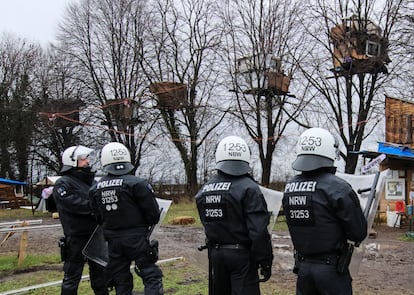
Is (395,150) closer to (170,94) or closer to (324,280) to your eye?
(324,280)

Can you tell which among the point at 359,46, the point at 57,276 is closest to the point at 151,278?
the point at 57,276

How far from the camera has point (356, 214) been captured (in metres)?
4.07

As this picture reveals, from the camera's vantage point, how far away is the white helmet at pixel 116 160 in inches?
230

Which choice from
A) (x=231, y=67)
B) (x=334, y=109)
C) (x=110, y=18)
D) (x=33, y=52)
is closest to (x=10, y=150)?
(x=33, y=52)

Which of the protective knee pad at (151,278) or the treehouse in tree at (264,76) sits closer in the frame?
the protective knee pad at (151,278)

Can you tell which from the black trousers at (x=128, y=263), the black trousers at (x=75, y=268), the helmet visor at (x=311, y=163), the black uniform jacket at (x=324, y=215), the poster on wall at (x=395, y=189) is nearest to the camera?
the black uniform jacket at (x=324, y=215)

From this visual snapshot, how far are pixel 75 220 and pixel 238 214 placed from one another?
103 inches

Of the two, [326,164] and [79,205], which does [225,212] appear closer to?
[326,164]

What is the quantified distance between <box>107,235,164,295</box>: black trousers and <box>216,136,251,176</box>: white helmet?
1344 mm

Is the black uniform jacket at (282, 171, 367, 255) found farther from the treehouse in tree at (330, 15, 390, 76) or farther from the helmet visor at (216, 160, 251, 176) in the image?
the treehouse in tree at (330, 15, 390, 76)

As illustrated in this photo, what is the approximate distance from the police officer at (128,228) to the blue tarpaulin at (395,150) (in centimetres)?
1315

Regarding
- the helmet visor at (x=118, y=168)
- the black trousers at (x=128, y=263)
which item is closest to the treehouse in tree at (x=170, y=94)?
the helmet visor at (x=118, y=168)

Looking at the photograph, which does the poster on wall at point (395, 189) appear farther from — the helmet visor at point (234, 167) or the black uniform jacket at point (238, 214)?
the black uniform jacket at point (238, 214)

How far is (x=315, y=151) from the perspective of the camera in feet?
14.6
